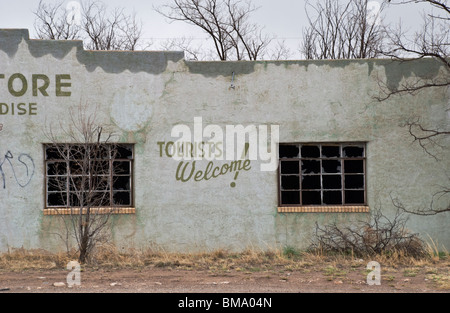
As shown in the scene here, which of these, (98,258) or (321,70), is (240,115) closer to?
(321,70)

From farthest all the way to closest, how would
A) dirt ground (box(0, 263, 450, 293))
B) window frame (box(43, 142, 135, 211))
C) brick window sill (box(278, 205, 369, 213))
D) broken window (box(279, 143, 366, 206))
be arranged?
broken window (box(279, 143, 366, 206))
brick window sill (box(278, 205, 369, 213))
window frame (box(43, 142, 135, 211))
dirt ground (box(0, 263, 450, 293))

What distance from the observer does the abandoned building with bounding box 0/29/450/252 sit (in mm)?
13031

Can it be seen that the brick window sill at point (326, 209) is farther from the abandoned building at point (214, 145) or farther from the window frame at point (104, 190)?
the window frame at point (104, 190)

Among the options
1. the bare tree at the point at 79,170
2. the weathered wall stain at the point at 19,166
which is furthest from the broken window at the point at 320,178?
the weathered wall stain at the point at 19,166

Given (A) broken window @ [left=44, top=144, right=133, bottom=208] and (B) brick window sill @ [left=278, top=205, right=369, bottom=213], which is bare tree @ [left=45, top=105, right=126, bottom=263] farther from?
(B) brick window sill @ [left=278, top=205, right=369, bottom=213]

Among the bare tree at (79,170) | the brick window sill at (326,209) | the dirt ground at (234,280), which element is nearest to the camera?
the dirt ground at (234,280)

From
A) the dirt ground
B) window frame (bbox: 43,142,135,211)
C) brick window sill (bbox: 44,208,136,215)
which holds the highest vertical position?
window frame (bbox: 43,142,135,211)

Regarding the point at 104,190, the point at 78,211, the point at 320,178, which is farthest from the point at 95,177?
the point at 320,178

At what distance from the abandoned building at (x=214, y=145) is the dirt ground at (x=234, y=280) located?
5.07ft

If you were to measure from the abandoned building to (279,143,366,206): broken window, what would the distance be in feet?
0.07

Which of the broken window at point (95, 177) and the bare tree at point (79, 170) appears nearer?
the bare tree at point (79, 170)

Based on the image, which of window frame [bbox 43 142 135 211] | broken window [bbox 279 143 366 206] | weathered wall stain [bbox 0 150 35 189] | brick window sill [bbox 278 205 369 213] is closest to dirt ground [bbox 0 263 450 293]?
brick window sill [bbox 278 205 369 213]

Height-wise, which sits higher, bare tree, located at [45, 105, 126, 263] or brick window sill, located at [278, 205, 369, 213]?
bare tree, located at [45, 105, 126, 263]

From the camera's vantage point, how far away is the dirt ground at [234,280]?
968 centimetres
